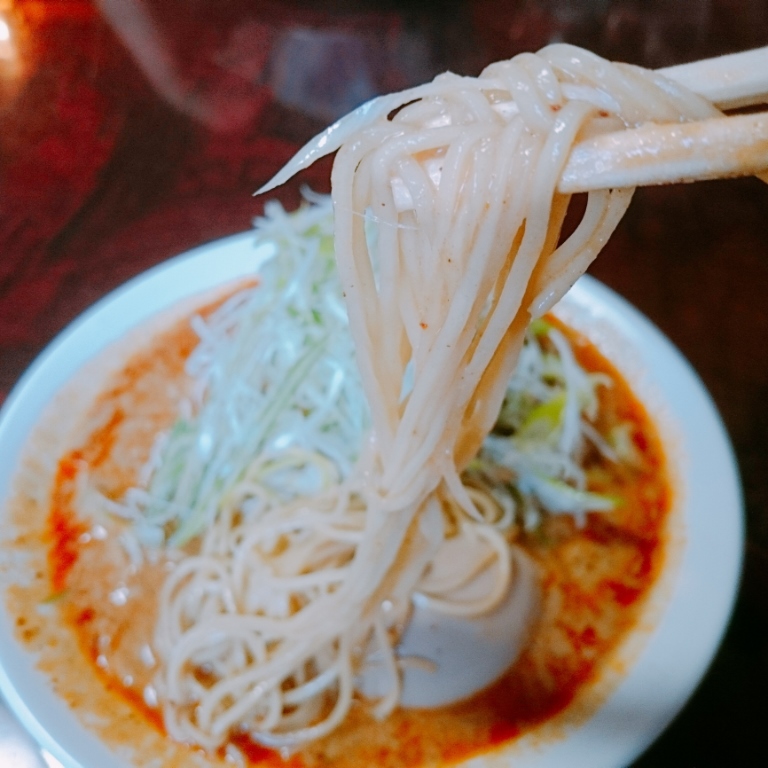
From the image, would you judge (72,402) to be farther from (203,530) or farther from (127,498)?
(203,530)

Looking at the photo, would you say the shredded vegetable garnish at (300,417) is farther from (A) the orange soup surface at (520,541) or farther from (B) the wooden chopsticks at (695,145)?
(B) the wooden chopsticks at (695,145)

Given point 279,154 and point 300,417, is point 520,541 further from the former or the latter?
point 279,154

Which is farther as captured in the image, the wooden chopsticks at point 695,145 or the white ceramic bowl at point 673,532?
the white ceramic bowl at point 673,532

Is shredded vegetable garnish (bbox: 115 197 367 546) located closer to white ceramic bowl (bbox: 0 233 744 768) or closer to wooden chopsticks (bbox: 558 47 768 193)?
white ceramic bowl (bbox: 0 233 744 768)

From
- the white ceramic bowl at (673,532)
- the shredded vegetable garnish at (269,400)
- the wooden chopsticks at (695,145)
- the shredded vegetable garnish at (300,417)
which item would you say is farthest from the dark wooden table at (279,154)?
the wooden chopsticks at (695,145)

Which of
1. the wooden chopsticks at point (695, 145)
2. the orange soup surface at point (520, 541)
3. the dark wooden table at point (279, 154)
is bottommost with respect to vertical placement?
the orange soup surface at point (520, 541)

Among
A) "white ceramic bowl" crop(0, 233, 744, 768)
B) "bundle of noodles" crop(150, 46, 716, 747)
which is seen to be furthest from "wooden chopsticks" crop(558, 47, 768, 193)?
"white ceramic bowl" crop(0, 233, 744, 768)

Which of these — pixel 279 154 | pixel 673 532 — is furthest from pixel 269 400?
pixel 279 154

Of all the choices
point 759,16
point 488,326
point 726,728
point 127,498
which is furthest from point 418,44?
point 726,728
